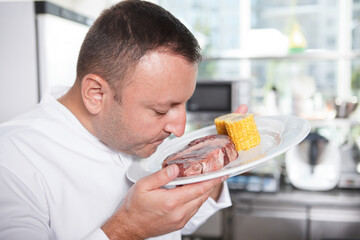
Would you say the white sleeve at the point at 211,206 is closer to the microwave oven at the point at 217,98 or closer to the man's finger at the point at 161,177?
the man's finger at the point at 161,177

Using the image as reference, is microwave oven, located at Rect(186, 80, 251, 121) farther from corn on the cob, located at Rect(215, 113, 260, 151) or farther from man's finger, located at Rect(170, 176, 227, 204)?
man's finger, located at Rect(170, 176, 227, 204)

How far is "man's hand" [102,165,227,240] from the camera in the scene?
34.1 inches

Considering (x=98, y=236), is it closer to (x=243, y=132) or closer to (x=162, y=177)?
(x=162, y=177)

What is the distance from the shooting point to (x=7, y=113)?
6.68 ft

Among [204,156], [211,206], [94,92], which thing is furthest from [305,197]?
[94,92]

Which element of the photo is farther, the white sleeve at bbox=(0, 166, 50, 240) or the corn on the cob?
the corn on the cob

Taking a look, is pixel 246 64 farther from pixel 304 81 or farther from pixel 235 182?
pixel 235 182

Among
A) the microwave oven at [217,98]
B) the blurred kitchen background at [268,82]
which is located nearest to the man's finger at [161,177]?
the blurred kitchen background at [268,82]

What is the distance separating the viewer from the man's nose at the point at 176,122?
1.01 m

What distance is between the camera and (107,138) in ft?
3.47

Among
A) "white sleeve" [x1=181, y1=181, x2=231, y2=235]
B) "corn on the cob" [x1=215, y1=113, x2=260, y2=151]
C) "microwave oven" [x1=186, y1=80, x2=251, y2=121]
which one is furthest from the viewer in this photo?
"microwave oven" [x1=186, y1=80, x2=251, y2=121]

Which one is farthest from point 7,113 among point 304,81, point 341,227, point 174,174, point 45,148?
point 341,227

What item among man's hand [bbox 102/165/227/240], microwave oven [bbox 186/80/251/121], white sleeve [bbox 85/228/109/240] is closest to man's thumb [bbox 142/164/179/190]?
man's hand [bbox 102/165/227/240]

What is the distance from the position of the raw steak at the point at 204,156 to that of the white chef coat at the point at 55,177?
0.75 feet
